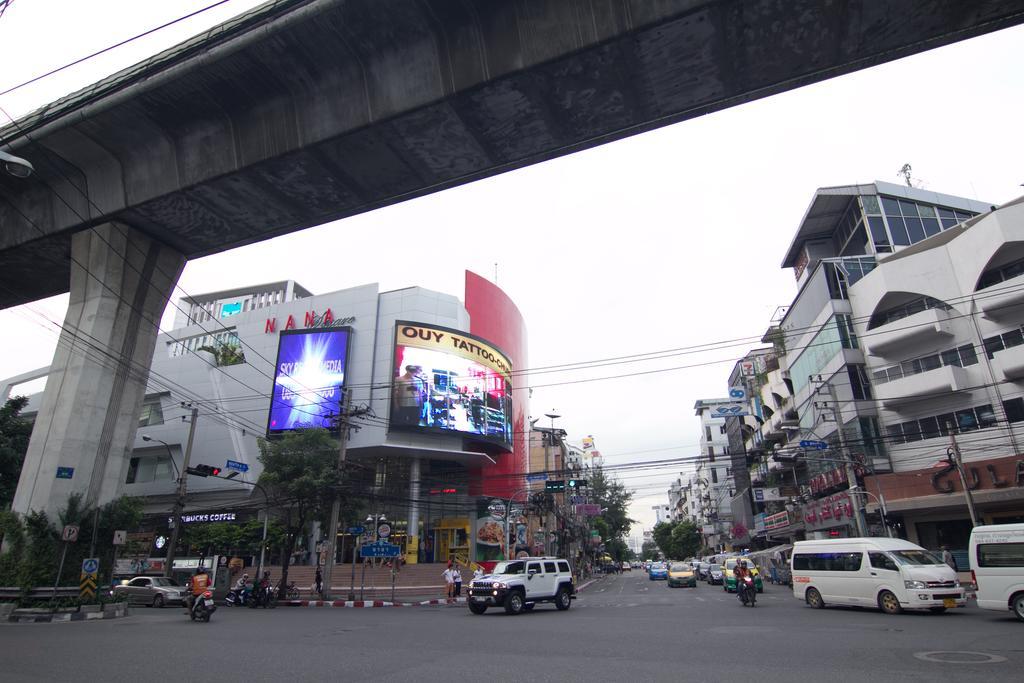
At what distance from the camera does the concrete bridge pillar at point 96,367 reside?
17.5 meters

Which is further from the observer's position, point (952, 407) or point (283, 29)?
point (952, 407)

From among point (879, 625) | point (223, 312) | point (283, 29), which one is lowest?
point (879, 625)

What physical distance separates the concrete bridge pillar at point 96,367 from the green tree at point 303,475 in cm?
949

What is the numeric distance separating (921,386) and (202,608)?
1321 inches

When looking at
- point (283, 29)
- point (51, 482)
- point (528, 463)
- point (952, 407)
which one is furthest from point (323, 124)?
point (528, 463)

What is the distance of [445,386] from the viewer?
4328 cm

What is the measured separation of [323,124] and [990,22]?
38.5ft

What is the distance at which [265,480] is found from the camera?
28469 millimetres

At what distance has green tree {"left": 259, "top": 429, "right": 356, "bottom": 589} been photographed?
90.8 feet

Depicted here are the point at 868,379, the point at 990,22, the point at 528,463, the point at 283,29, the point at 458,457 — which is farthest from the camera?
the point at 528,463

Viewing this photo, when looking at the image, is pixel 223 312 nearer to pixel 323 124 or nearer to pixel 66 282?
pixel 66 282

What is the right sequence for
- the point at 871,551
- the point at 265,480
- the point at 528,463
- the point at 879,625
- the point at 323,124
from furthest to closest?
the point at 528,463 → the point at 265,480 → the point at 871,551 → the point at 879,625 → the point at 323,124

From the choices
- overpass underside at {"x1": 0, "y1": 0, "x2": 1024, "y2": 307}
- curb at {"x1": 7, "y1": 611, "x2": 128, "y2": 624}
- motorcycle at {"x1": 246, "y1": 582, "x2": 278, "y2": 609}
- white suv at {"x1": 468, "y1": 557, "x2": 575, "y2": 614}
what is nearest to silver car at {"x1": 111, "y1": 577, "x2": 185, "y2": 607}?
motorcycle at {"x1": 246, "y1": 582, "x2": 278, "y2": 609}

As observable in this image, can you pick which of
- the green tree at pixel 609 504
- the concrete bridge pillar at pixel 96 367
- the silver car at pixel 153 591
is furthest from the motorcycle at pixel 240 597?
the green tree at pixel 609 504
